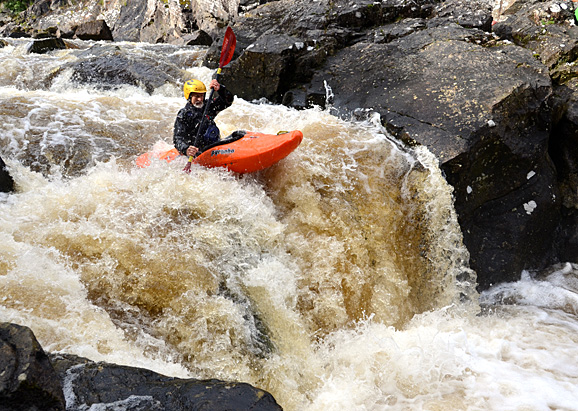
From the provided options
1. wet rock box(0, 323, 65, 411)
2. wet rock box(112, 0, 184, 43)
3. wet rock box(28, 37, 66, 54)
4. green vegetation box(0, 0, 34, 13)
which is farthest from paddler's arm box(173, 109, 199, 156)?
green vegetation box(0, 0, 34, 13)

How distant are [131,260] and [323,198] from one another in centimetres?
199

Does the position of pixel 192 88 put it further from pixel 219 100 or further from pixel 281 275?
pixel 281 275

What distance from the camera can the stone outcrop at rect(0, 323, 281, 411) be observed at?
4.94ft

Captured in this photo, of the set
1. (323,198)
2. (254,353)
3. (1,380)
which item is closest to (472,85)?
(323,198)

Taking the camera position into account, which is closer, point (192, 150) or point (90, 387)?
point (90, 387)

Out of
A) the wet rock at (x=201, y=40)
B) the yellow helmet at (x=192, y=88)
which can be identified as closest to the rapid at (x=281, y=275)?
the yellow helmet at (x=192, y=88)

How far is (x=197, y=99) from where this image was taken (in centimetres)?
466

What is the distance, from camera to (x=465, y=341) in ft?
12.0

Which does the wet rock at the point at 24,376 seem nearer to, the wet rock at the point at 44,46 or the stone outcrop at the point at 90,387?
the stone outcrop at the point at 90,387

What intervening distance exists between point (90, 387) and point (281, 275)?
6.44 feet

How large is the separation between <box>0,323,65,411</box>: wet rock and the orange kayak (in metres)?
2.97

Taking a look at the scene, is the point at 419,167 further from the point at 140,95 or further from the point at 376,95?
the point at 140,95

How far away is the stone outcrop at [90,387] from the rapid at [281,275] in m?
0.53

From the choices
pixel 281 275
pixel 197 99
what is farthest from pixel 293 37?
pixel 281 275
